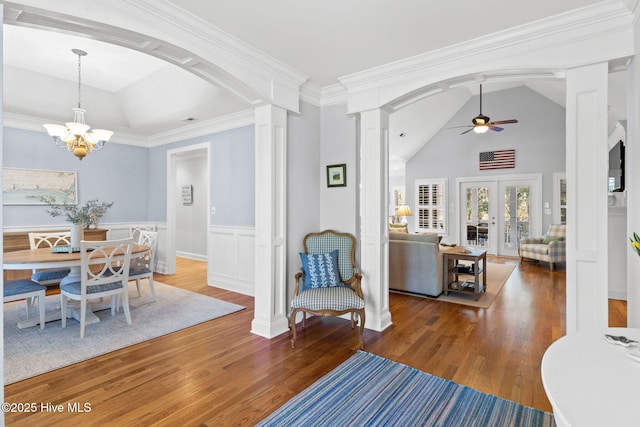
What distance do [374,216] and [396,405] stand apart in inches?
70.1

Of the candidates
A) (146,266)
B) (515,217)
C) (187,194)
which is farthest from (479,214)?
(146,266)

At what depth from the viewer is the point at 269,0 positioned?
2219 millimetres

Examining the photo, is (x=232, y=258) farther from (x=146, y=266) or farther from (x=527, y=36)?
(x=527, y=36)

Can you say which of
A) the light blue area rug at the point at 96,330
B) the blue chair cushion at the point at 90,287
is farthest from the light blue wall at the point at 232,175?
the blue chair cushion at the point at 90,287

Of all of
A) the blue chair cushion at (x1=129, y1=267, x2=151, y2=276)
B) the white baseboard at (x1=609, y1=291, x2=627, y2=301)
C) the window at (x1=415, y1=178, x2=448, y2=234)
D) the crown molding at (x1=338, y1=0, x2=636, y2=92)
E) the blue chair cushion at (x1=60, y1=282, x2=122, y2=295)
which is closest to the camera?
the crown molding at (x1=338, y1=0, x2=636, y2=92)

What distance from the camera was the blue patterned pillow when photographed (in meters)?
3.30

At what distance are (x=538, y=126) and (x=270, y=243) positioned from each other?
25.0ft

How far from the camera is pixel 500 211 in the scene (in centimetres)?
830

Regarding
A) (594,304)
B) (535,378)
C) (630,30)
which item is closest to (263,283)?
(535,378)

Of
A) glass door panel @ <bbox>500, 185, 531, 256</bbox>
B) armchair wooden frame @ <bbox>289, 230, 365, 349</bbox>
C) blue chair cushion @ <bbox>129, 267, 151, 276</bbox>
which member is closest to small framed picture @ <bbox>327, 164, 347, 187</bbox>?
armchair wooden frame @ <bbox>289, 230, 365, 349</bbox>

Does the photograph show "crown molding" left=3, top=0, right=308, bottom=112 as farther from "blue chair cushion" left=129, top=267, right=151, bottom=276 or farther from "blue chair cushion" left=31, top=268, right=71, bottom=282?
"blue chair cushion" left=31, top=268, right=71, bottom=282

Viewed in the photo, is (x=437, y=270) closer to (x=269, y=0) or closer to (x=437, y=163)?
(x=269, y=0)

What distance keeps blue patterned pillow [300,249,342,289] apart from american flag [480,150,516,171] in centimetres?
677

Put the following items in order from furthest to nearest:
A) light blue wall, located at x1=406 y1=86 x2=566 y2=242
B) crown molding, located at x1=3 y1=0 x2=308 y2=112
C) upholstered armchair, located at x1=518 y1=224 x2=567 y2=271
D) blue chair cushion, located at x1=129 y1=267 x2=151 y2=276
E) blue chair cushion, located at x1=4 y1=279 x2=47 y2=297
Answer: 1. light blue wall, located at x1=406 y1=86 x2=566 y2=242
2. upholstered armchair, located at x1=518 y1=224 x2=567 y2=271
3. blue chair cushion, located at x1=129 y1=267 x2=151 y2=276
4. blue chair cushion, located at x1=4 y1=279 x2=47 y2=297
5. crown molding, located at x1=3 y1=0 x2=308 y2=112
